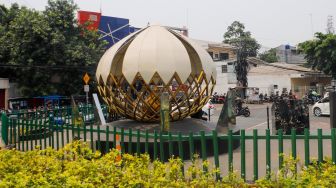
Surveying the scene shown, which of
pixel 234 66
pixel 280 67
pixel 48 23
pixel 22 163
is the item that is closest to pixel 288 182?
pixel 22 163

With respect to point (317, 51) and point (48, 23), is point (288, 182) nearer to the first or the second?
point (48, 23)

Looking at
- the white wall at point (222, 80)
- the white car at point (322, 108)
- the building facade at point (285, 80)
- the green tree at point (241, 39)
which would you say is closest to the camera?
the white car at point (322, 108)

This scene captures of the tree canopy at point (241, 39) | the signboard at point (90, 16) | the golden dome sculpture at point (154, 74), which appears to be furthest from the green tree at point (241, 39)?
the golden dome sculpture at point (154, 74)

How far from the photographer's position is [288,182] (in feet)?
13.5

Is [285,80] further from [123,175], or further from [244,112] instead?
[123,175]

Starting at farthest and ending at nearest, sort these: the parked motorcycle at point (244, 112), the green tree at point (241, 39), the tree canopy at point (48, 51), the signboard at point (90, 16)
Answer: the green tree at point (241, 39)
the signboard at point (90, 16)
the tree canopy at point (48, 51)
the parked motorcycle at point (244, 112)

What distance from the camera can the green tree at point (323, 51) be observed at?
108ft

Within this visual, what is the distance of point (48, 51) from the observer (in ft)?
87.3

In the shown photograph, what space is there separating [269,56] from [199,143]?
195 ft

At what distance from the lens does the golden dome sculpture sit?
906 centimetres

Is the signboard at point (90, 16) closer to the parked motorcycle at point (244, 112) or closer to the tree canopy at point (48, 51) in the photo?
the tree canopy at point (48, 51)

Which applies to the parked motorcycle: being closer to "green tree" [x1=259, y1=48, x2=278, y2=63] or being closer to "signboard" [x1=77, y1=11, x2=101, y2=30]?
"signboard" [x1=77, y1=11, x2=101, y2=30]

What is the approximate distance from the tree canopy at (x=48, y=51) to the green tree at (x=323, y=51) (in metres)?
20.4

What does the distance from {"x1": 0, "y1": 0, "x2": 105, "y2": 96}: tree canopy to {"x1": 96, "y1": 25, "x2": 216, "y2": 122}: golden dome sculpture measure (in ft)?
54.1
